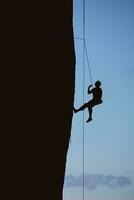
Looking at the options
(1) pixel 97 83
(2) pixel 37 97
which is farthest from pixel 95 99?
(2) pixel 37 97

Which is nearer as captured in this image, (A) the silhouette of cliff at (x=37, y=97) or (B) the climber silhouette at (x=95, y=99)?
(A) the silhouette of cliff at (x=37, y=97)

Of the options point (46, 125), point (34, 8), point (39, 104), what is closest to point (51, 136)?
point (46, 125)

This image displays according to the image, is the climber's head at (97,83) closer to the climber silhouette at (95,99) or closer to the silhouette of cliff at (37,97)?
the climber silhouette at (95,99)

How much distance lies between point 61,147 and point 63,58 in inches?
91.0

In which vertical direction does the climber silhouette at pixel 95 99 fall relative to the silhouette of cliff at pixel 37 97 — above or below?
above

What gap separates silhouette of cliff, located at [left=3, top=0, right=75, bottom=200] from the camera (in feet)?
26.3

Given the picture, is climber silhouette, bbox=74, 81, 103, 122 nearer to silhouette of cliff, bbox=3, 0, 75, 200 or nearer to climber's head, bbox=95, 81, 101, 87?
climber's head, bbox=95, 81, 101, 87

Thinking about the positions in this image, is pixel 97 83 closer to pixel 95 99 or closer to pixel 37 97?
pixel 95 99

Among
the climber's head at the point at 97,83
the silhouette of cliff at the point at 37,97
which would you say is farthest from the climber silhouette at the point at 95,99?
the silhouette of cliff at the point at 37,97

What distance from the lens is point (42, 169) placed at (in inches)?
356

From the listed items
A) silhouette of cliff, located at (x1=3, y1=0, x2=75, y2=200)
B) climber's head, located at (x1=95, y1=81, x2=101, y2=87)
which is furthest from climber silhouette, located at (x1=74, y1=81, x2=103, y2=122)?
silhouette of cliff, located at (x1=3, y1=0, x2=75, y2=200)

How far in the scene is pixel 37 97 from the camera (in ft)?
29.2

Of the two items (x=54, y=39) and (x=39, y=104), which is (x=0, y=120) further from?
(x=54, y=39)

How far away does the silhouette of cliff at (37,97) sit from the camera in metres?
8.03
